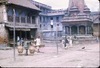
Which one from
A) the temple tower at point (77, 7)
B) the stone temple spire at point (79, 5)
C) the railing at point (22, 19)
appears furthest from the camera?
the stone temple spire at point (79, 5)

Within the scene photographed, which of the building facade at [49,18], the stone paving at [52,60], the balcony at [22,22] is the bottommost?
the stone paving at [52,60]

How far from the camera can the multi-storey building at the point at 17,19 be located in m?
30.7

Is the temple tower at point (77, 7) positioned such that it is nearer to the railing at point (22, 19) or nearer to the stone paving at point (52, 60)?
the railing at point (22, 19)

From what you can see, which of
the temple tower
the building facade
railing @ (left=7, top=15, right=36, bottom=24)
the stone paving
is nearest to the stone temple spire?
the temple tower

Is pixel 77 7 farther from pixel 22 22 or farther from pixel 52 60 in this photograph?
pixel 52 60

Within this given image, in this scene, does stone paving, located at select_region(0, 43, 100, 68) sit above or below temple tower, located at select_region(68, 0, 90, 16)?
below

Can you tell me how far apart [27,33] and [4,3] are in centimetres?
866

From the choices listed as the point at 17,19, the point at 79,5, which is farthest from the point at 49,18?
the point at 17,19

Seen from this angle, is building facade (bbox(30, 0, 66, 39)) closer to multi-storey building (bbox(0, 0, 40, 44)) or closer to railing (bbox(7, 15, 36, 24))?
multi-storey building (bbox(0, 0, 40, 44))

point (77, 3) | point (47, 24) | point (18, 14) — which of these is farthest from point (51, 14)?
point (18, 14)

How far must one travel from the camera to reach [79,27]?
49.1 m

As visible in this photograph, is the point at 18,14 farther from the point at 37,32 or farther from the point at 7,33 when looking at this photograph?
the point at 37,32

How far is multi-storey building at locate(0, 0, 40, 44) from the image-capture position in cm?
3073

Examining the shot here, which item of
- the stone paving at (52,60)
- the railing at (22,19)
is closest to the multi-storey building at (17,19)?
the railing at (22,19)
